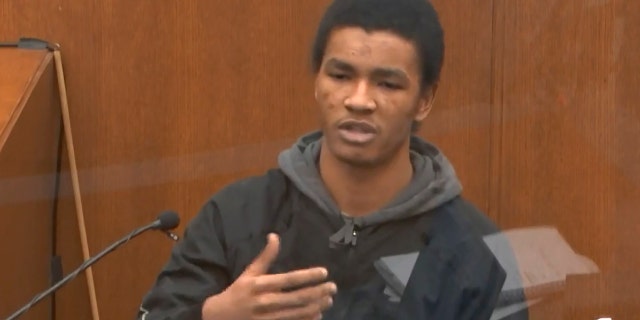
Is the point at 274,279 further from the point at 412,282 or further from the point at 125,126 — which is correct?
the point at 125,126

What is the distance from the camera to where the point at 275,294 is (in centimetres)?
112

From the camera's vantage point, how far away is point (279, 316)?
3.70ft

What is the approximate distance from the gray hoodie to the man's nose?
0.37 ft

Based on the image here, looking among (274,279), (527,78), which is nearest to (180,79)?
(527,78)

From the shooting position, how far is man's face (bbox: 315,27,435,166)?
130 centimetres

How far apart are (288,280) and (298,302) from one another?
2 cm

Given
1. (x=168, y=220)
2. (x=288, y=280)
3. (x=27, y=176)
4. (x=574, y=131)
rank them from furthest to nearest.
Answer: (x=574, y=131)
(x=27, y=176)
(x=168, y=220)
(x=288, y=280)

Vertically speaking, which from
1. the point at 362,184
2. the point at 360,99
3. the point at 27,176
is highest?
the point at 360,99

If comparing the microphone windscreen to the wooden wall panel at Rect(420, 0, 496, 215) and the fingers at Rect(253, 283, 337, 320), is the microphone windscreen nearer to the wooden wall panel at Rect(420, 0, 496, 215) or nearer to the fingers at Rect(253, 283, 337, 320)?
the fingers at Rect(253, 283, 337, 320)

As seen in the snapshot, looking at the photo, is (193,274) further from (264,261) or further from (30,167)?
(30,167)

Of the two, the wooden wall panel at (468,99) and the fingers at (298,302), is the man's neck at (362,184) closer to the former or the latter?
the fingers at (298,302)

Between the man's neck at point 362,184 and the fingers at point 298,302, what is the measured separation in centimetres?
23

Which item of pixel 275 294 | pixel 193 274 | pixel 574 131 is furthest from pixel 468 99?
pixel 275 294

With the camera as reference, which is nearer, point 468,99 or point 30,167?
point 30,167
